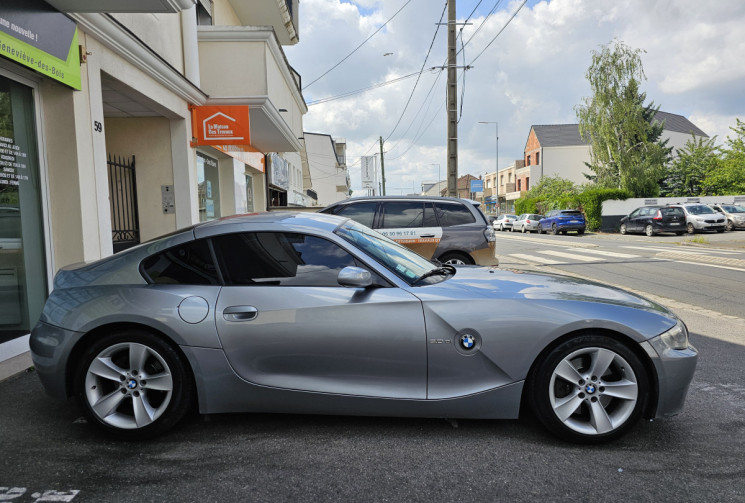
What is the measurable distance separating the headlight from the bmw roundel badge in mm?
1110

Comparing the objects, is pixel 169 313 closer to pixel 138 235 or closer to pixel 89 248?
pixel 89 248

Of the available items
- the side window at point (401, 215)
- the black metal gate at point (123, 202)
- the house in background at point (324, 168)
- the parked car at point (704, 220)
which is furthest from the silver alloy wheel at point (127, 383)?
the house in background at point (324, 168)

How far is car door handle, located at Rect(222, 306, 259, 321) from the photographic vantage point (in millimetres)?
3029

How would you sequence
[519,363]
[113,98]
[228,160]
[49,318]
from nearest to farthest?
1. [519,363]
2. [49,318]
3. [113,98]
4. [228,160]

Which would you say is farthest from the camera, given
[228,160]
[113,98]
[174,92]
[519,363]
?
[228,160]

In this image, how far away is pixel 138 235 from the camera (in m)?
9.48

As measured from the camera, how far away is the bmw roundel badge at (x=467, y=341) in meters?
2.92

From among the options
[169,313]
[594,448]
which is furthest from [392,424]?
[169,313]

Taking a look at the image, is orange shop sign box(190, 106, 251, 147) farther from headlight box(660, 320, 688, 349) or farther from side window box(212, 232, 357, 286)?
headlight box(660, 320, 688, 349)

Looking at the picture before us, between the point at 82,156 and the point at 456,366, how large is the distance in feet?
16.7

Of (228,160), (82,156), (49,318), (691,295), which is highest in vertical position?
(228,160)

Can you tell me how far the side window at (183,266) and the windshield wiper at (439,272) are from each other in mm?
1318

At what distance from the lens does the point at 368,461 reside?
279 cm

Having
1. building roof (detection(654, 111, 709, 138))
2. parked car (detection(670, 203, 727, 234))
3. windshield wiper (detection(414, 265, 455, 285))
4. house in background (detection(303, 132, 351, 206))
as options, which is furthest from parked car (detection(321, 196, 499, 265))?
building roof (detection(654, 111, 709, 138))
